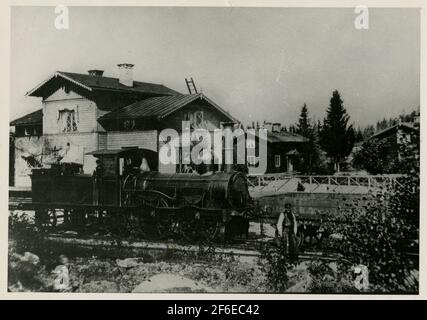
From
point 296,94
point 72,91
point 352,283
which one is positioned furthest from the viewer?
point 72,91

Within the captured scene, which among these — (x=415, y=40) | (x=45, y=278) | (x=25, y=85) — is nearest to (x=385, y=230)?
(x=415, y=40)

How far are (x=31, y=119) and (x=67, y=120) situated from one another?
37.0 inches

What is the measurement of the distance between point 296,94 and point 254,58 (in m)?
1.20

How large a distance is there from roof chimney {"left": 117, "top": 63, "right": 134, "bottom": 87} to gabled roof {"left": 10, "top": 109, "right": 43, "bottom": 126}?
2.19 metres

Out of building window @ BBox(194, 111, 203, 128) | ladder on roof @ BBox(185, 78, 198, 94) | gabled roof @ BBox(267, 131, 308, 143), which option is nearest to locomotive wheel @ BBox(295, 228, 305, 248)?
gabled roof @ BBox(267, 131, 308, 143)

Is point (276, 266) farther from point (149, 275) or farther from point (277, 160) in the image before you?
point (277, 160)

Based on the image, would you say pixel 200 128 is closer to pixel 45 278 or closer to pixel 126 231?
pixel 126 231

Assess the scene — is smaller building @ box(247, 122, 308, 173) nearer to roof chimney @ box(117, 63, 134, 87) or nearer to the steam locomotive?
the steam locomotive

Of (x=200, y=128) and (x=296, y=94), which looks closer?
(x=296, y=94)

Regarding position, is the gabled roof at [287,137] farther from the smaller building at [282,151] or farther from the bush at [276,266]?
the bush at [276,266]

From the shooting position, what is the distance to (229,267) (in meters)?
9.62

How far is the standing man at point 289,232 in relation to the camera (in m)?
9.55

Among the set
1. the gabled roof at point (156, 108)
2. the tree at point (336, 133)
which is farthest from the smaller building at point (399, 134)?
the gabled roof at point (156, 108)

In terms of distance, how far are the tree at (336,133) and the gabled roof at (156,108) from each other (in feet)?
7.03
